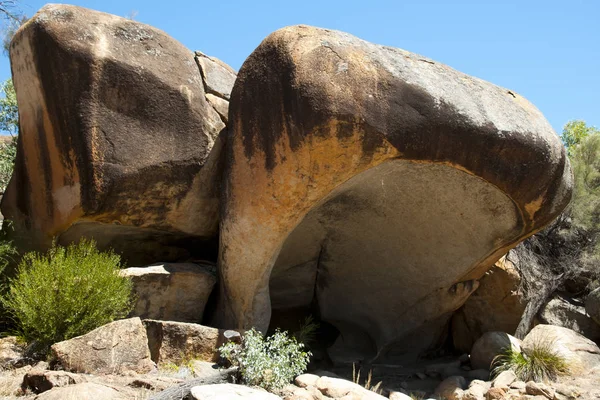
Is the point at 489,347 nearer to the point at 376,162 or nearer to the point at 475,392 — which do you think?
the point at 475,392

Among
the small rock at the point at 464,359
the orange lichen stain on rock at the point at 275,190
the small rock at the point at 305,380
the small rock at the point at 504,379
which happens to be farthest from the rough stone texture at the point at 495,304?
the small rock at the point at 305,380

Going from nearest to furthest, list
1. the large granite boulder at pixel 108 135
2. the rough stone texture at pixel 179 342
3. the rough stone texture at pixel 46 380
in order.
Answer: the rough stone texture at pixel 46 380 → the rough stone texture at pixel 179 342 → the large granite boulder at pixel 108 135

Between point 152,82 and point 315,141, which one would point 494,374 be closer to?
point 315,141

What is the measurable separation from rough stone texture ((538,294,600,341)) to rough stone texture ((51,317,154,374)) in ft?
20.3

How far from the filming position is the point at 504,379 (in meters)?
6.93

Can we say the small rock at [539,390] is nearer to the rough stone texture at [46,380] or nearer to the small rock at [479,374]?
the small rock at [479,374]

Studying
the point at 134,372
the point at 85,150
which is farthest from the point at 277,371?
the point at 85,150

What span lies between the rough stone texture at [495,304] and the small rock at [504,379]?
4.18 feet

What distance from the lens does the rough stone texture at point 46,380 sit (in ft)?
15.2

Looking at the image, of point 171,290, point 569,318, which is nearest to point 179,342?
point 171,290

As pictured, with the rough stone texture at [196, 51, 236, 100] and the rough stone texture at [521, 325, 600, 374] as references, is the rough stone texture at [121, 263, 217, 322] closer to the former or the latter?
the rough stone texture at [196, 51, 236, 100]

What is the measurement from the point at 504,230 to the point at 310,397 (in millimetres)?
3031

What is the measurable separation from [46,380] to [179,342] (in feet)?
4.59

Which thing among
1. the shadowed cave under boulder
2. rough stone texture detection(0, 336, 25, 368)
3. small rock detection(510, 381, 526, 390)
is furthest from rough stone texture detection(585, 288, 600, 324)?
rough stone texture detection(0, 336, 25, 368)
